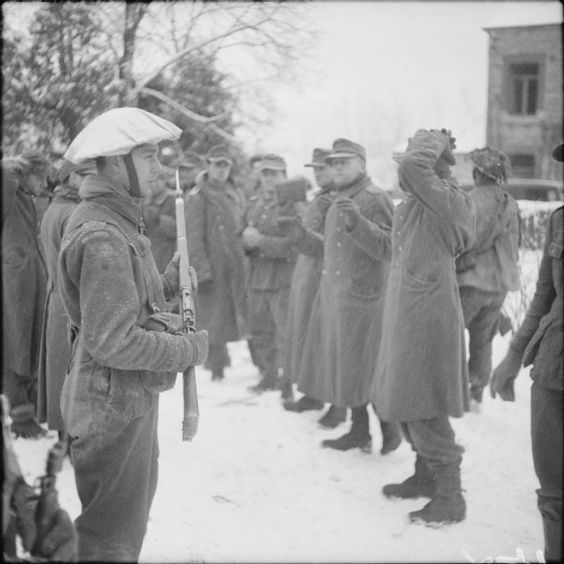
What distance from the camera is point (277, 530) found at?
407 centimetres

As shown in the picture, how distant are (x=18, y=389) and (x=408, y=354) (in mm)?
3075

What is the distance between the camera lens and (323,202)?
5.84 m

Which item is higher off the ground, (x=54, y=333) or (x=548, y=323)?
(x=548, y=323)

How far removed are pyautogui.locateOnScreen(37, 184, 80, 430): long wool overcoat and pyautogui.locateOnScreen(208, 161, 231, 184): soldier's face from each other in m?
2.95

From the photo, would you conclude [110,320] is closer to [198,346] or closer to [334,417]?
[198,346]

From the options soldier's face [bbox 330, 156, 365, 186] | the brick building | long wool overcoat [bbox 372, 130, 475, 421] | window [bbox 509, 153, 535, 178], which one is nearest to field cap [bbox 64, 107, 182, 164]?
long wool overcoat [bbox 372, 130, 475, 421]

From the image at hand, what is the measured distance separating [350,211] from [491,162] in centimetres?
160

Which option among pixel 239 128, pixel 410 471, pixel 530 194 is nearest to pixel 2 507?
pixel 410 471

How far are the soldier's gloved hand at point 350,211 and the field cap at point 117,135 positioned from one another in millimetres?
2296

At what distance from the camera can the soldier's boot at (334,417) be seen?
596 cm

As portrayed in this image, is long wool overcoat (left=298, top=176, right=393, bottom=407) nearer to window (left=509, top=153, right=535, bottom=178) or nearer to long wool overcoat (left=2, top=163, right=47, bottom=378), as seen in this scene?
long wool overcoat (left=2, top=163, right=47, bottom=378)

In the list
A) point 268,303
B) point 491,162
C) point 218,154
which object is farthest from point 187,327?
point 218,154

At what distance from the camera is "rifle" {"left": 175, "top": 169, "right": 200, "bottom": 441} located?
282 centimetres

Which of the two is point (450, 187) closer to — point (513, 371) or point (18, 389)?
point (513, 371)
